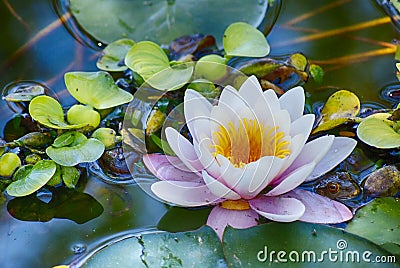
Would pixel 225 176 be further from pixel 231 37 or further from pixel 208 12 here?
pixel 208 12

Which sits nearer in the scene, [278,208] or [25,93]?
[278,208]

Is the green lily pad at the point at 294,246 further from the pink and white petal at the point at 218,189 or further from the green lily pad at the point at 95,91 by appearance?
the green lily pad at the point at 95,91

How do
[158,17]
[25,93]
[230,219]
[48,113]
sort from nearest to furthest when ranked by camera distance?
[230,219], [48,113], [25,93], [158,17]

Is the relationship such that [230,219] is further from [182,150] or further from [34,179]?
[34,179]

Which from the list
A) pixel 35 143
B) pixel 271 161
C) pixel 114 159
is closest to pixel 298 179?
pixel 271 161

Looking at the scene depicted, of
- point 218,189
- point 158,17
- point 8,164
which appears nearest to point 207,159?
point 218,189

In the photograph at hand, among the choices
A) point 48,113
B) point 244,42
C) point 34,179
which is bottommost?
point 34,179

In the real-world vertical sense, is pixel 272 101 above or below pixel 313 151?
above
